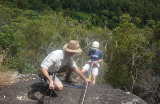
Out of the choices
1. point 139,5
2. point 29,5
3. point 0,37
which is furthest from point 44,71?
point 139,5

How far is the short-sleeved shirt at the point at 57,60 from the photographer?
4734 mm

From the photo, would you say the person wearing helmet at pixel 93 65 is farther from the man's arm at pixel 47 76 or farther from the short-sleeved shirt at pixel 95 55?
the man's arm at pixel 47 76

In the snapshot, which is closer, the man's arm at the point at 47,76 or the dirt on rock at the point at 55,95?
the man's arm at the point at 47,76

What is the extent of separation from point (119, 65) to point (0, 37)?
5532 mm

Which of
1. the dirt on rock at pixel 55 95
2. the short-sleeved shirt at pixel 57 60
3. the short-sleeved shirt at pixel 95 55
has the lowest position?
the dirt on rock at pixel 55 95

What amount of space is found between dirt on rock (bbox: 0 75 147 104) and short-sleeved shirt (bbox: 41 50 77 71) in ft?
1.36

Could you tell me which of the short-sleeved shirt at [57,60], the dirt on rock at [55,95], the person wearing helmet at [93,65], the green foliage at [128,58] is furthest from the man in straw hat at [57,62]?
the green foliage at [128,58]

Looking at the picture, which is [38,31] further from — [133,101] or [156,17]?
[156,17]

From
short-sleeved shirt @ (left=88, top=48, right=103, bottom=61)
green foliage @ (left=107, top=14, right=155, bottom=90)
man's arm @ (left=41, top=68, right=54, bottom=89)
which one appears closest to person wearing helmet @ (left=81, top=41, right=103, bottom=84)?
short-sleeved shirt @ (left=88, top=48, right=103, bottom=61)

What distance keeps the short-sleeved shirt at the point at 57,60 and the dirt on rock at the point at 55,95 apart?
1.36ft

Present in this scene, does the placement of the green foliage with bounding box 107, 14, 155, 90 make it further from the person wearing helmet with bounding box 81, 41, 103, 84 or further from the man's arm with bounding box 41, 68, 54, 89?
the man's arm with bounding box 41, 68, 54, 89

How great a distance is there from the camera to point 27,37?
55.2 feet

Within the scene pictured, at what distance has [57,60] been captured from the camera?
4.79 m

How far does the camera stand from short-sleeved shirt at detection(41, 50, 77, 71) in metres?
4.73
